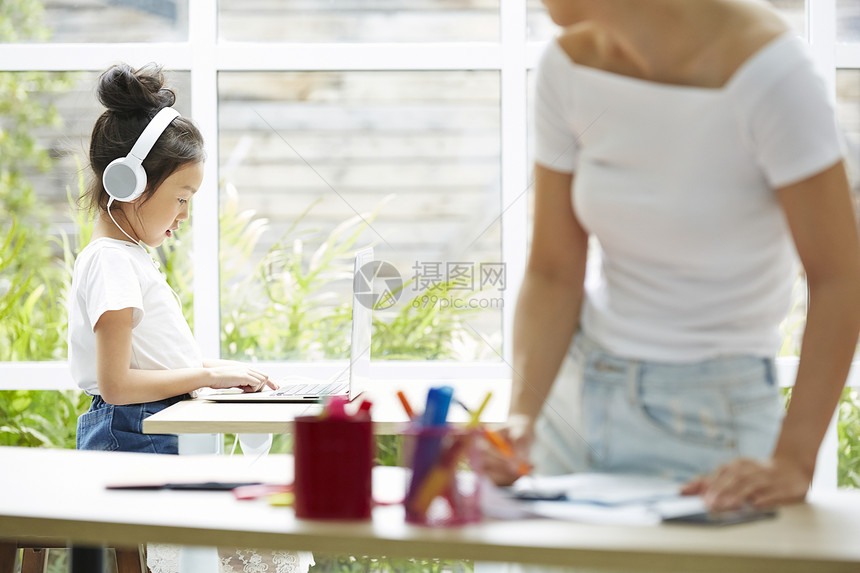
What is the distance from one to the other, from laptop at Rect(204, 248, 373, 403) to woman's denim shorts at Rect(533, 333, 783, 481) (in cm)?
42

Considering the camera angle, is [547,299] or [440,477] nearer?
[440,477]

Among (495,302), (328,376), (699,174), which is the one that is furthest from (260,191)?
(699,174)

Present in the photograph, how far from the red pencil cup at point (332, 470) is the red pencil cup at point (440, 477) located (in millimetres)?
49

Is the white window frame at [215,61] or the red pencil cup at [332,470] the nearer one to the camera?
the red pencil cup at [332,470]

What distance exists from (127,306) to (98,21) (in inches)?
63.0

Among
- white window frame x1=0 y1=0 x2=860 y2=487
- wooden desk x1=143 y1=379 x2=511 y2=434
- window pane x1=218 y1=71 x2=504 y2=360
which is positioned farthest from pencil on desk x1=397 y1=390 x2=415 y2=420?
white window frame x1=0 y1=0 x2=860 y2=487

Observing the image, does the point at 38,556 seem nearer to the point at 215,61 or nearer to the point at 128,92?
the point at 128,92

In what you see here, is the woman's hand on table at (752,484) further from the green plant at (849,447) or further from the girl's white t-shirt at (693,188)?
the green plant at (849,447)

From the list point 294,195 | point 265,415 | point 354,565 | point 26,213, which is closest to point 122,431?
point 265,415

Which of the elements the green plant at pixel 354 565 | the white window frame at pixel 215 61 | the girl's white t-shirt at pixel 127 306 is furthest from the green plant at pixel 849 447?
the girl's white t-shirt at pixel 127 306

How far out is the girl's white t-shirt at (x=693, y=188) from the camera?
2.65ft

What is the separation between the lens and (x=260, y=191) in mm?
3035

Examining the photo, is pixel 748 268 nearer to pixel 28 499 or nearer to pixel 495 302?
pixel 495 302

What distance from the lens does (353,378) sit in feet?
5.87
